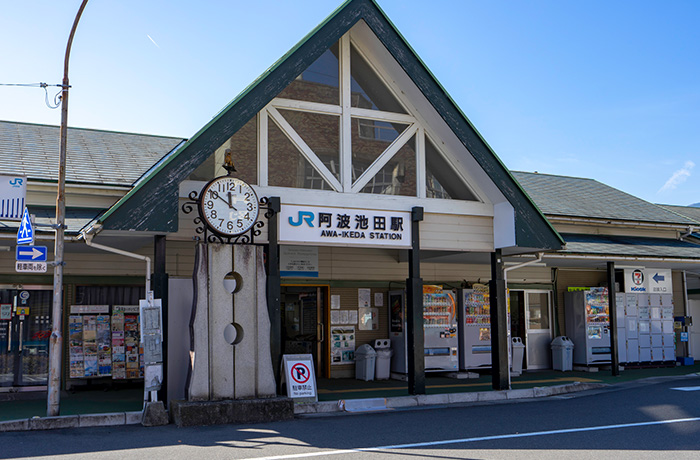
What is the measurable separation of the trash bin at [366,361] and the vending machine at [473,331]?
2622 millimetres

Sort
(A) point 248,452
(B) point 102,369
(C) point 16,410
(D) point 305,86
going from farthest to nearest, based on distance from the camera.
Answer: (B) point 102,369
(D) point 305,86
(C) point 16,410
(A) point 248,452

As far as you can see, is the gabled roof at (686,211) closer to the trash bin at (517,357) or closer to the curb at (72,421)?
the trash bin at (517,357)

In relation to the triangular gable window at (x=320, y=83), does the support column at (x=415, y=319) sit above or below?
below

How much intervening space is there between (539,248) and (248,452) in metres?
7.64

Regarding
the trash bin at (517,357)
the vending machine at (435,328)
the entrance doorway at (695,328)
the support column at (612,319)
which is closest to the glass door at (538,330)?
the trash bin at (517,357)

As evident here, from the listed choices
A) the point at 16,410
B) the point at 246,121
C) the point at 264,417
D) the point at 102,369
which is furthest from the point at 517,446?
the point at 102,369

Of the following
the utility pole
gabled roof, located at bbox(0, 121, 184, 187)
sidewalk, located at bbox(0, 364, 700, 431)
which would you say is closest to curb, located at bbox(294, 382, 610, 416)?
sidewalk, located at bbox(0, 364, 700, 431)

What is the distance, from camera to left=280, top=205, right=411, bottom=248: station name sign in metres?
11.5

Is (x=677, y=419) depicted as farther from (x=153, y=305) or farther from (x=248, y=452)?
(x=153, y=305)

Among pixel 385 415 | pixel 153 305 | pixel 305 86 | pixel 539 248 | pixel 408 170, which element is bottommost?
pixel 385 415

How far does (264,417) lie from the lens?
10.2 m

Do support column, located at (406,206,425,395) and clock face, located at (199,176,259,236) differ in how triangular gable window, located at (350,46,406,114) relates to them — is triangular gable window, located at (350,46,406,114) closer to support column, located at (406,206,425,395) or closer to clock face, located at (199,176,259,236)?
support column, located at (406,206,425,395)

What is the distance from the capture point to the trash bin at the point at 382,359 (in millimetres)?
15789

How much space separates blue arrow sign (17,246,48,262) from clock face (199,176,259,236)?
8.19 ft
